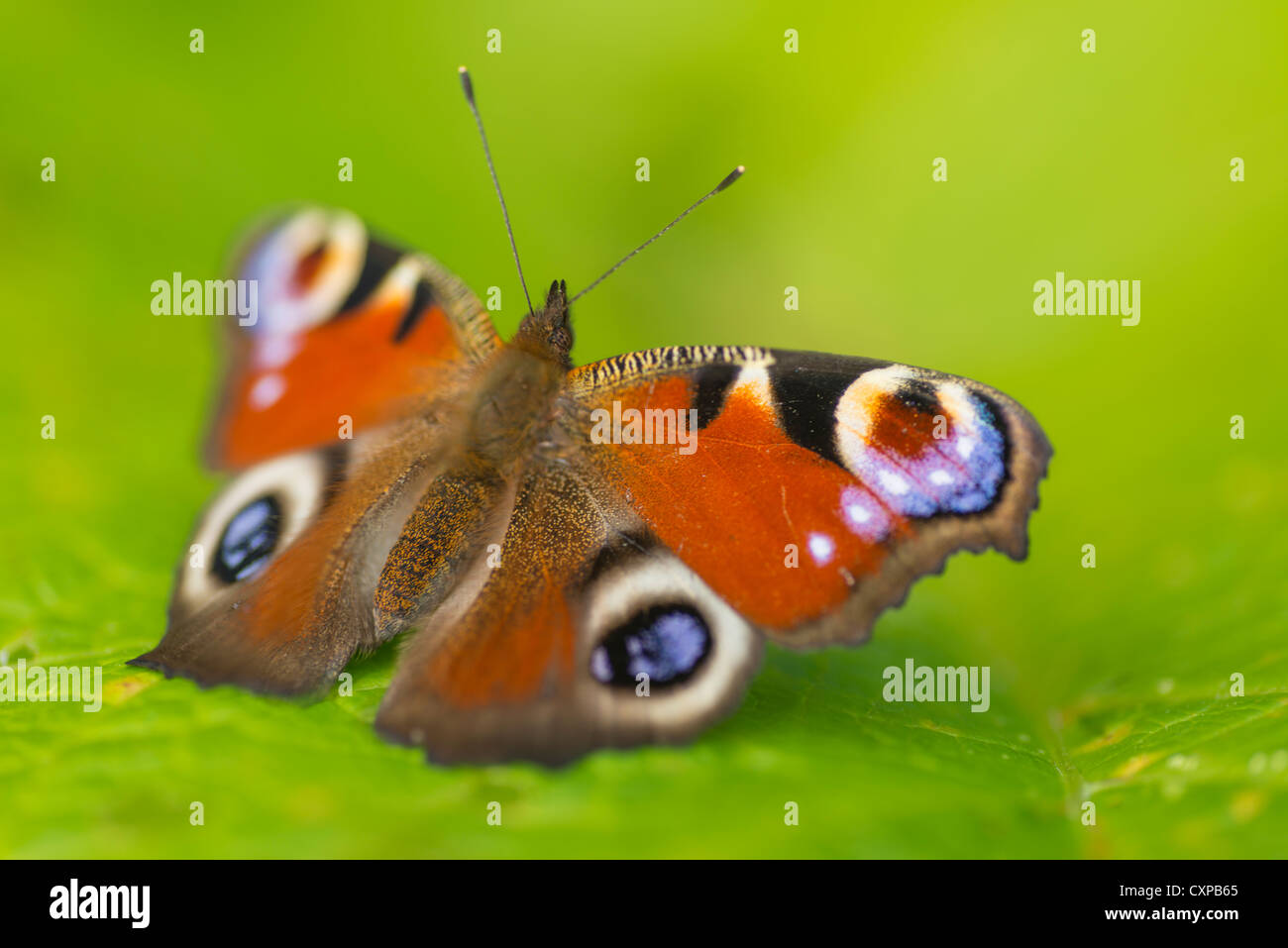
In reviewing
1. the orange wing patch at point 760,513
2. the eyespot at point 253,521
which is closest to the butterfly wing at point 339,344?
the eyespot at point 253,521

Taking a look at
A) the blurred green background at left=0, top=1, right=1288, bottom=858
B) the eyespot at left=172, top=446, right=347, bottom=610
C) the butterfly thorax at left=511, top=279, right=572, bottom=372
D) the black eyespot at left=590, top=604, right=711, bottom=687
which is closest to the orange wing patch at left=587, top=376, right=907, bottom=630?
the black eyespot at left=590, top=604, right=711, bottom=687

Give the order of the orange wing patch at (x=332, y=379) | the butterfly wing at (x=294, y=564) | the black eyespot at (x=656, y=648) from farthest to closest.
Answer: the orange wing patch at (x=332, y=379), the butterfly wing at (x=294, y=564), the black eyespot at (x=656, y=648)

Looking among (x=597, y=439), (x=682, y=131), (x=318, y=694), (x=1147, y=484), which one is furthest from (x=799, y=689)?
(x=682, y=131)

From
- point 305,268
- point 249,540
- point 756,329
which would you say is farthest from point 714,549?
point 756,329

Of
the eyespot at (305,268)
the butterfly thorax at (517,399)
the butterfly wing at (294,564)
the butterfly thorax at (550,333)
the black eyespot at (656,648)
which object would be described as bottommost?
the black eyespot at (656,648)

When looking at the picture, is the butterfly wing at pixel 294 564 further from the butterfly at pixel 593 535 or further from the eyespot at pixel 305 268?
the eyespot at pixel 305 268

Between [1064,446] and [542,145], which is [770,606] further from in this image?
[542,145]
